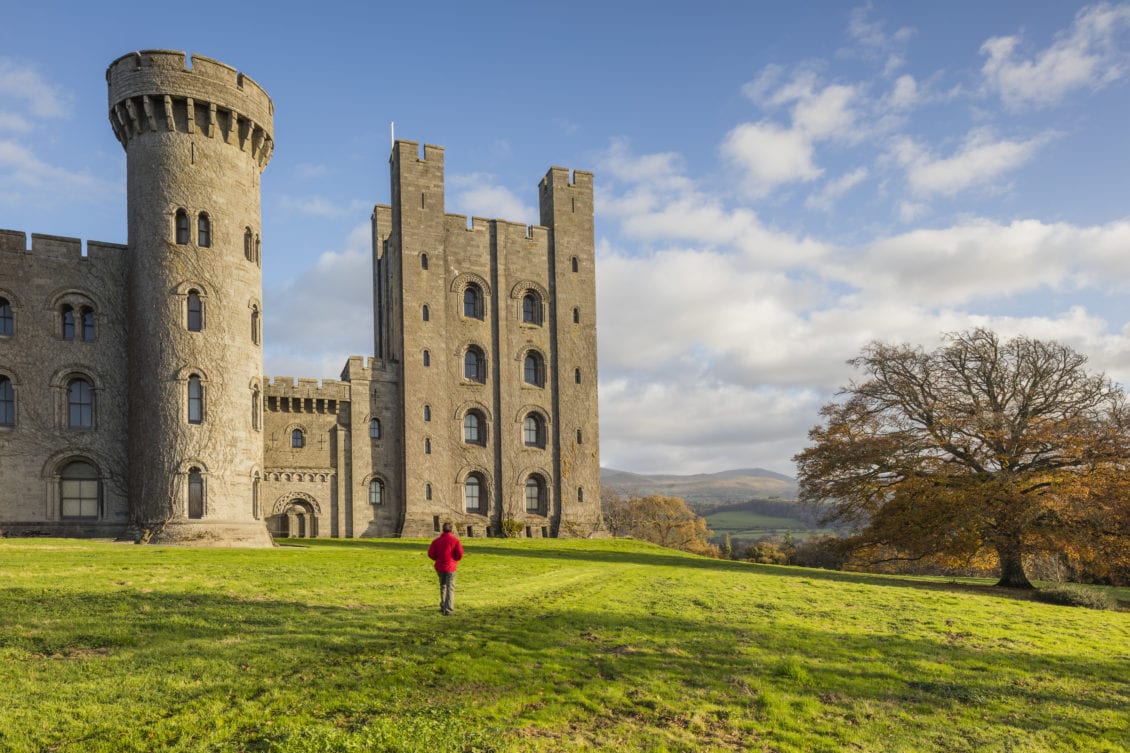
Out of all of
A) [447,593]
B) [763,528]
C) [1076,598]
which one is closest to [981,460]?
[1076,598]

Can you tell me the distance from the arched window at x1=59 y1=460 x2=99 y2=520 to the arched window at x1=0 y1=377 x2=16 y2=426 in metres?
3.02

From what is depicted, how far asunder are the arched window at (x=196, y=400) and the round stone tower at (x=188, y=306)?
0.14 ft

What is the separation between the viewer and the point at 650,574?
2595cm

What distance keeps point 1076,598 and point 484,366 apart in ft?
106

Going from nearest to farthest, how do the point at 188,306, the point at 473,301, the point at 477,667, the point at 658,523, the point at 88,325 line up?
the point at 477,667 → the point at 188,306 → the point at 88,325 → the point at 473,301 → the point at 658,523

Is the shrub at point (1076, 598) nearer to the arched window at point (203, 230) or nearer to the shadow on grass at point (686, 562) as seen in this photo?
the shadow on grass at point (686, 562)

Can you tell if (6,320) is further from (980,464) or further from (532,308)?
(980,464)

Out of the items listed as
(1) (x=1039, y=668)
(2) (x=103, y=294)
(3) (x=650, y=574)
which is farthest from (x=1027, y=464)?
(2) (x=103, y=294)

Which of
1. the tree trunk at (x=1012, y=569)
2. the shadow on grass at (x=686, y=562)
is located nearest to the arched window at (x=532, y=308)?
the shadow on grass at (x=686, y=562)

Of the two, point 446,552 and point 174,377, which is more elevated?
point 174,377

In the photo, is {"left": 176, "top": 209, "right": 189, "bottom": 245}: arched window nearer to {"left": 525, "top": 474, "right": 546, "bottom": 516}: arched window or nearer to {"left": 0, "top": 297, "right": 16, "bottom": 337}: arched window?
{"left": 0, "top": 297, "right": 16, "bottom": 337}: arched window

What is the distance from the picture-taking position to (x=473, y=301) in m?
48.7

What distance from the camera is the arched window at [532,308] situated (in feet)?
165

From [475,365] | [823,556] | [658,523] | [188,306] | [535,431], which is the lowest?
[658,523]
